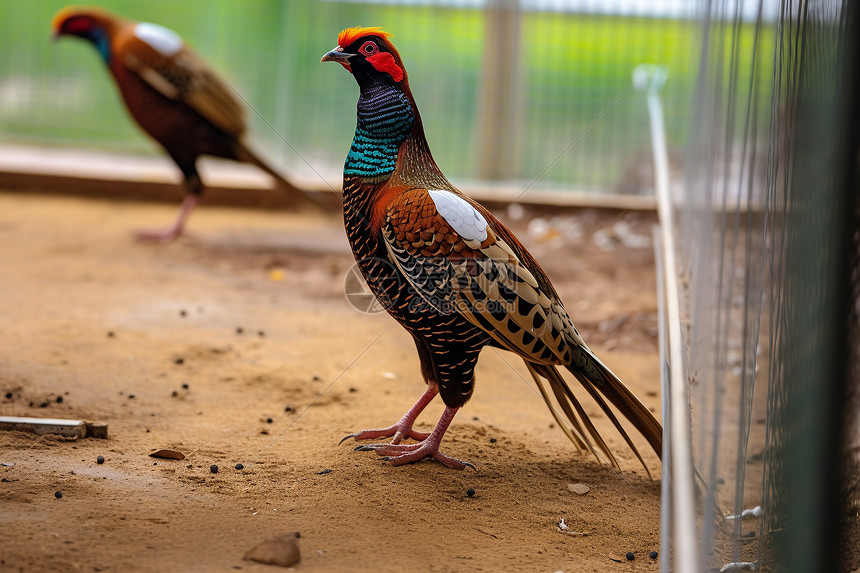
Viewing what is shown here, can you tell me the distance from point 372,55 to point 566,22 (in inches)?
221

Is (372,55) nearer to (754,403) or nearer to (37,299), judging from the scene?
(754,403)

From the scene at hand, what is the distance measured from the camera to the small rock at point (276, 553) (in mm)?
2148

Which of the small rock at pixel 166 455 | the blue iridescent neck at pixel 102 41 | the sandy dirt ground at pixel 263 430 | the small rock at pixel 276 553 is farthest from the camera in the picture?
the blue iridescent neck at pixel 102 41

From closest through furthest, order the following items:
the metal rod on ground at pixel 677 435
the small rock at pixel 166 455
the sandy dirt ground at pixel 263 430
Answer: the metal rod on ground at pixel 677 435 < the sandy dirt ground at pixel 263 430 < the small rock at pixel 166 455

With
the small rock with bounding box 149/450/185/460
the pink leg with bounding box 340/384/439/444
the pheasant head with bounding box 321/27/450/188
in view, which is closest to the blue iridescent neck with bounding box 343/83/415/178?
the pheasant head with bounding box 321/27/450/188

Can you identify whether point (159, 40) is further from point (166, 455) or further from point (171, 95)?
point (166, 455)

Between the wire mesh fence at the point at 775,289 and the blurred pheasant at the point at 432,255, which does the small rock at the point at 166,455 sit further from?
the wire mesh fence at the point at 775,289

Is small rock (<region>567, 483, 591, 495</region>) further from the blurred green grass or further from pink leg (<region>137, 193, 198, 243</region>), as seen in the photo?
the blurred green grass

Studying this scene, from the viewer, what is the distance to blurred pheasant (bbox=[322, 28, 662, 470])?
2.53 meters

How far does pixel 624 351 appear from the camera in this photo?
4410 millimetres

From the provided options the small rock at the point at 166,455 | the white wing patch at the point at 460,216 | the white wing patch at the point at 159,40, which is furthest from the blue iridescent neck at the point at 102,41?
the white wing patch at the point at 460,216

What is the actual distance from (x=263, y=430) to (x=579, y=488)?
1.13 metres

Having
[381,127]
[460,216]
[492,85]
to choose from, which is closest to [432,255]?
[460,216]

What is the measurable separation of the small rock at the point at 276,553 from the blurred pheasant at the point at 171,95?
4.03 metres
